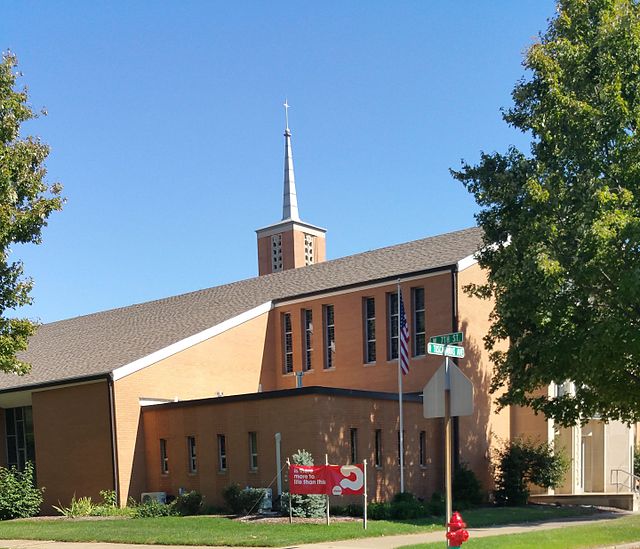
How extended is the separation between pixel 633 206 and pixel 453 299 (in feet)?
31.5

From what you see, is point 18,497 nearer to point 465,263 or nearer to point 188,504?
point 188,504

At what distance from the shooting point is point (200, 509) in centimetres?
2784

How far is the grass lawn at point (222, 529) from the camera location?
1964 centimetres

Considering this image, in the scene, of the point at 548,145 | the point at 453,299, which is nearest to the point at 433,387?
the point at 548,145

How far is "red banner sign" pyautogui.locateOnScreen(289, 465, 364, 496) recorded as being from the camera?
857 inches

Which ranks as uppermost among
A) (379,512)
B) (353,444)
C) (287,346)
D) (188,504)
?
(287,346)

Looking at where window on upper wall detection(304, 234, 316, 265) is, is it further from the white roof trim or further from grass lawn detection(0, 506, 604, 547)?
grass lawn detection(0, 506, 604, 547)

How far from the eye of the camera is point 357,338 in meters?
34.9

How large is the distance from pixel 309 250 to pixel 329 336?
31.0m

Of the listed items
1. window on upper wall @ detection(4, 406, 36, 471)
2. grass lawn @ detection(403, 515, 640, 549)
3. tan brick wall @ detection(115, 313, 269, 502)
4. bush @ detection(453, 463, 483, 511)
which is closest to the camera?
grass lawn @ detection(403, 515, 640, 549)

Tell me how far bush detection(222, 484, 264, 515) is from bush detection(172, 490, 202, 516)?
4.42ft

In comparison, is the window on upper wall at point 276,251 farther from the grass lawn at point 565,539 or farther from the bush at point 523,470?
the grass lawn at point 565,539

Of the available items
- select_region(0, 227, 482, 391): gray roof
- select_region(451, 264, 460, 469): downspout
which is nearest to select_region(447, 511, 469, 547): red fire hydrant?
select_region(451, 264, 460, 469): downspout

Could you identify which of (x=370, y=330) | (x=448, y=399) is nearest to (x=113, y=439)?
(x=370, y=330)
